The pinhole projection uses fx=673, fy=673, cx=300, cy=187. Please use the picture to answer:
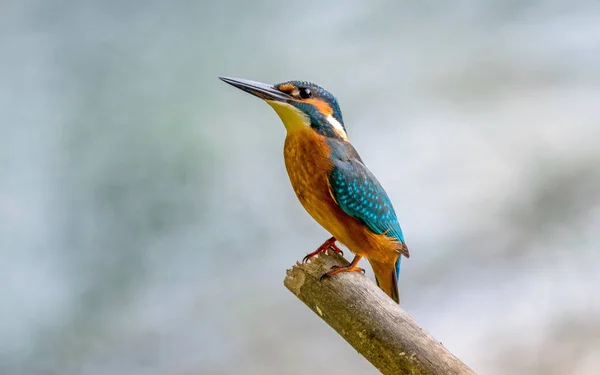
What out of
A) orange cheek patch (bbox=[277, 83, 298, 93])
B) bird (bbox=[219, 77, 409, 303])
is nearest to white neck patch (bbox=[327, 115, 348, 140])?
bird (bbox=[219, 77, 409, 303])

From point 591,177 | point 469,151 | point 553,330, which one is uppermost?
point 591,177

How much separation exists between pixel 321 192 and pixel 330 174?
55 mm

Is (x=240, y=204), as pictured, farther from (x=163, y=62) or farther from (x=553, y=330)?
(x=553, y=330)

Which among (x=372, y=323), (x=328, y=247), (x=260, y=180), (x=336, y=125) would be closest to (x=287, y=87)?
(x=336, y=125)

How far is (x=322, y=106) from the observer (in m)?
1.70

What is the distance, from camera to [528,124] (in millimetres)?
3604

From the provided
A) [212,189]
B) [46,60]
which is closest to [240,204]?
Answer: [212,189]

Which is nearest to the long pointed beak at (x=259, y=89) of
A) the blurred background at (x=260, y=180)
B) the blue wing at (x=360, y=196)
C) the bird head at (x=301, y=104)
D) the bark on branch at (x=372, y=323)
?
the bird head at (x=301, y=104)

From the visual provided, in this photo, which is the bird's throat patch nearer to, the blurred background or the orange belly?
the orange belly

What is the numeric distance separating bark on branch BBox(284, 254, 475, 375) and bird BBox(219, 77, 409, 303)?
0.05 metres

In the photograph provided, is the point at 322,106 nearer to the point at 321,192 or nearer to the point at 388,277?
the point at 321,192

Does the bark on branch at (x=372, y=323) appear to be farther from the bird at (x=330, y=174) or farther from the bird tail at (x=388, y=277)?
the bird tail at (x=388, y=277)

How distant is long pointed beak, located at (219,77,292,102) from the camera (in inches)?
62.4

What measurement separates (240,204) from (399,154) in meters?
0.87
